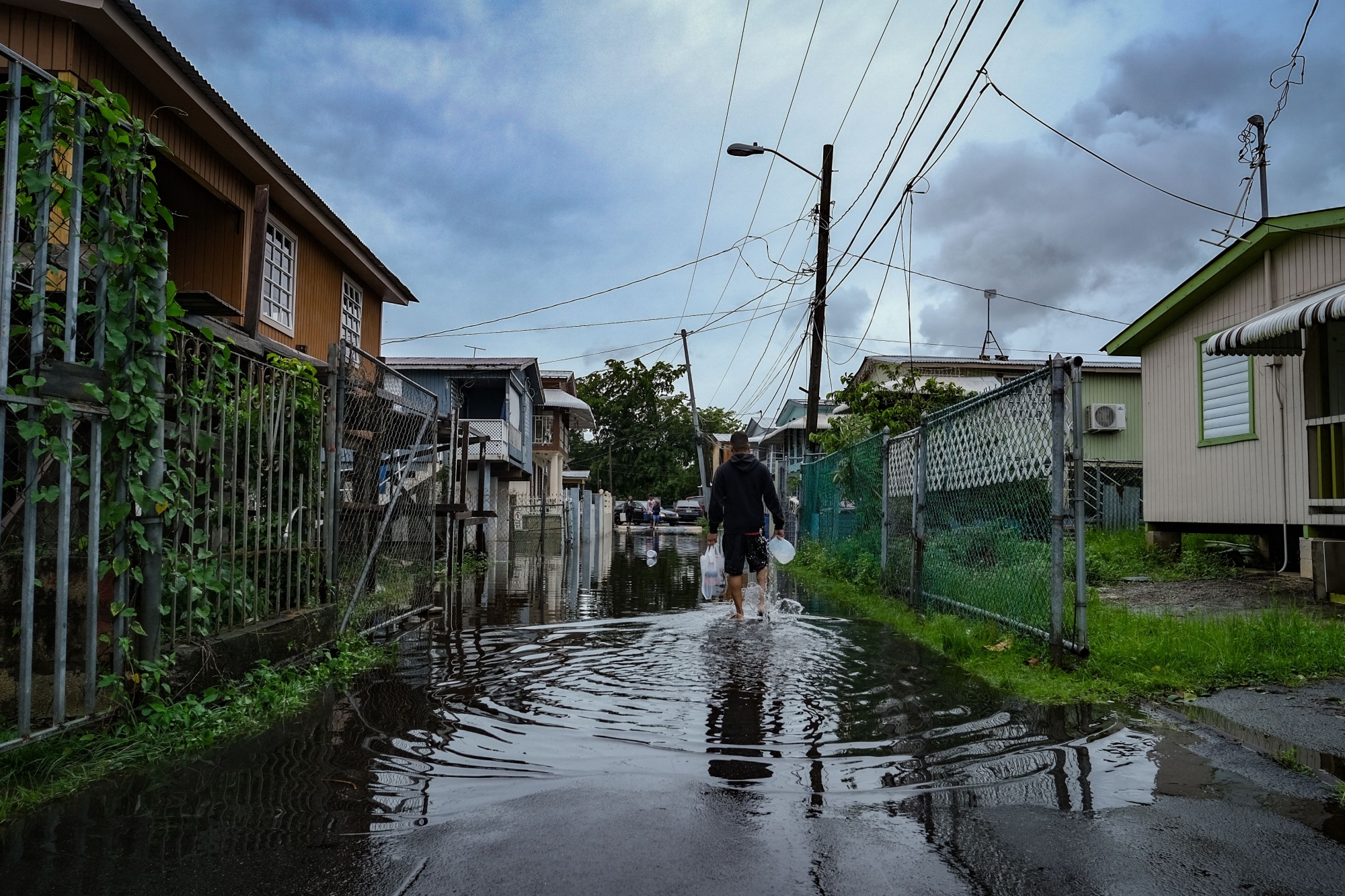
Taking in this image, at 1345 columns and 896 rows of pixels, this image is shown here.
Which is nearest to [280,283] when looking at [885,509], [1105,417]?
[885,509]

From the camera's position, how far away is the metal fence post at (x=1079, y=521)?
5.93 metres

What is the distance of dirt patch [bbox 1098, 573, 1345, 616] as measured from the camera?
28.4ft

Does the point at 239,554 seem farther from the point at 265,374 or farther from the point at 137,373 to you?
the point at 137,373

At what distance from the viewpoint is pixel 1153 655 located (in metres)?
6.07

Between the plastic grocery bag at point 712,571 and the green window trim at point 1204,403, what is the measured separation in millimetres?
7009

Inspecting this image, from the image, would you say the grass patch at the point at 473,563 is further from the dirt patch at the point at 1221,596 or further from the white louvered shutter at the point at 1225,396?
the white louvered shutter at the point at 1225,396

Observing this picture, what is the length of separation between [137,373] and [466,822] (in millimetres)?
2662

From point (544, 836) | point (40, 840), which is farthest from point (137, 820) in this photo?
point (544, 836)

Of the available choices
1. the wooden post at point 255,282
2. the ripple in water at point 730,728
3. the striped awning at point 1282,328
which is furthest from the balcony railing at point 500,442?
the ripple in water at point 730,728

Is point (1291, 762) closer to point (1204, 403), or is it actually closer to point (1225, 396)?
point (1225, 396)

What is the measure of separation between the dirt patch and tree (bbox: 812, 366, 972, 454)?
7.57 m

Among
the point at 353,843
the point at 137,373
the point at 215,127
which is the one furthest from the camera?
the point at 215,127

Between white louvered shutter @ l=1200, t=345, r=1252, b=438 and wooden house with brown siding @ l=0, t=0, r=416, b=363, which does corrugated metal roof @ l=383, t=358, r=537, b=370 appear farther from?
white louvered shutter @ l=1200, t=345, r=1252, b=438

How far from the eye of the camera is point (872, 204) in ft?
47.4
